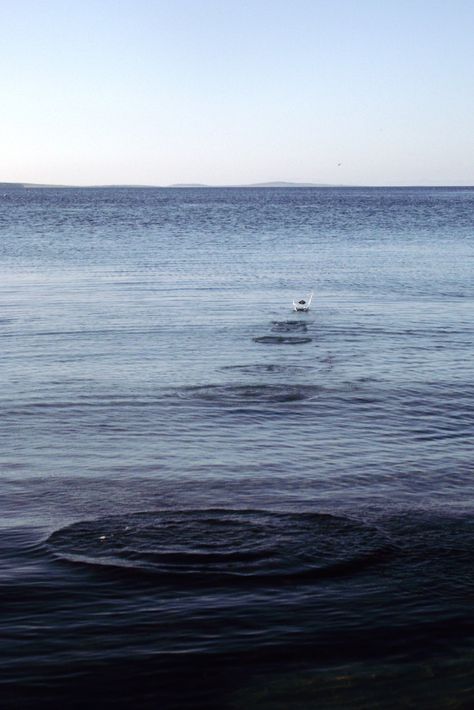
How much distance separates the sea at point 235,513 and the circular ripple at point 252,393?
0.07m

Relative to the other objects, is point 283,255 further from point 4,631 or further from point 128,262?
point 4,631

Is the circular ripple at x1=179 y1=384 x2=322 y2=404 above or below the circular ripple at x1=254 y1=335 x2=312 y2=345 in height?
below

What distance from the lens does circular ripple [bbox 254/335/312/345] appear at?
797 inches

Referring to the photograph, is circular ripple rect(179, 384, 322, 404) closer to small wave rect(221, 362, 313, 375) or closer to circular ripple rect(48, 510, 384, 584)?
small wave rect(221, 362, 313, 375)

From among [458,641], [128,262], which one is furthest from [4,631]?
[128,262]

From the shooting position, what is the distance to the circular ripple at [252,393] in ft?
48.6

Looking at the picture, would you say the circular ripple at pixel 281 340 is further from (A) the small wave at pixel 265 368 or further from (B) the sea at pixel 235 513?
(A) the small wave at pixel 265 368

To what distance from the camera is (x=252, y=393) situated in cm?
1519

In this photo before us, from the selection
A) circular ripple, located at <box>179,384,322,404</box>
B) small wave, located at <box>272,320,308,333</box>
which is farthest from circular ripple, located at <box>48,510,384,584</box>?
small wave, located at <box>272,320,308,333</box>

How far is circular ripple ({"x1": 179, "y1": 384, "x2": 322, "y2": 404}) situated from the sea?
7cm

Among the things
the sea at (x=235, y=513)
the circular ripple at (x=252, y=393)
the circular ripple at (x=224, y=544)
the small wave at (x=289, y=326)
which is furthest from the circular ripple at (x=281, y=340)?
the circular ripple at (x=224, y=544)

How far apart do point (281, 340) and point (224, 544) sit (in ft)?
39.4

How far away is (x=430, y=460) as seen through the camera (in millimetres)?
11633

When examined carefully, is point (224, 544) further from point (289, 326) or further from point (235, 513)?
point (289, 326)
